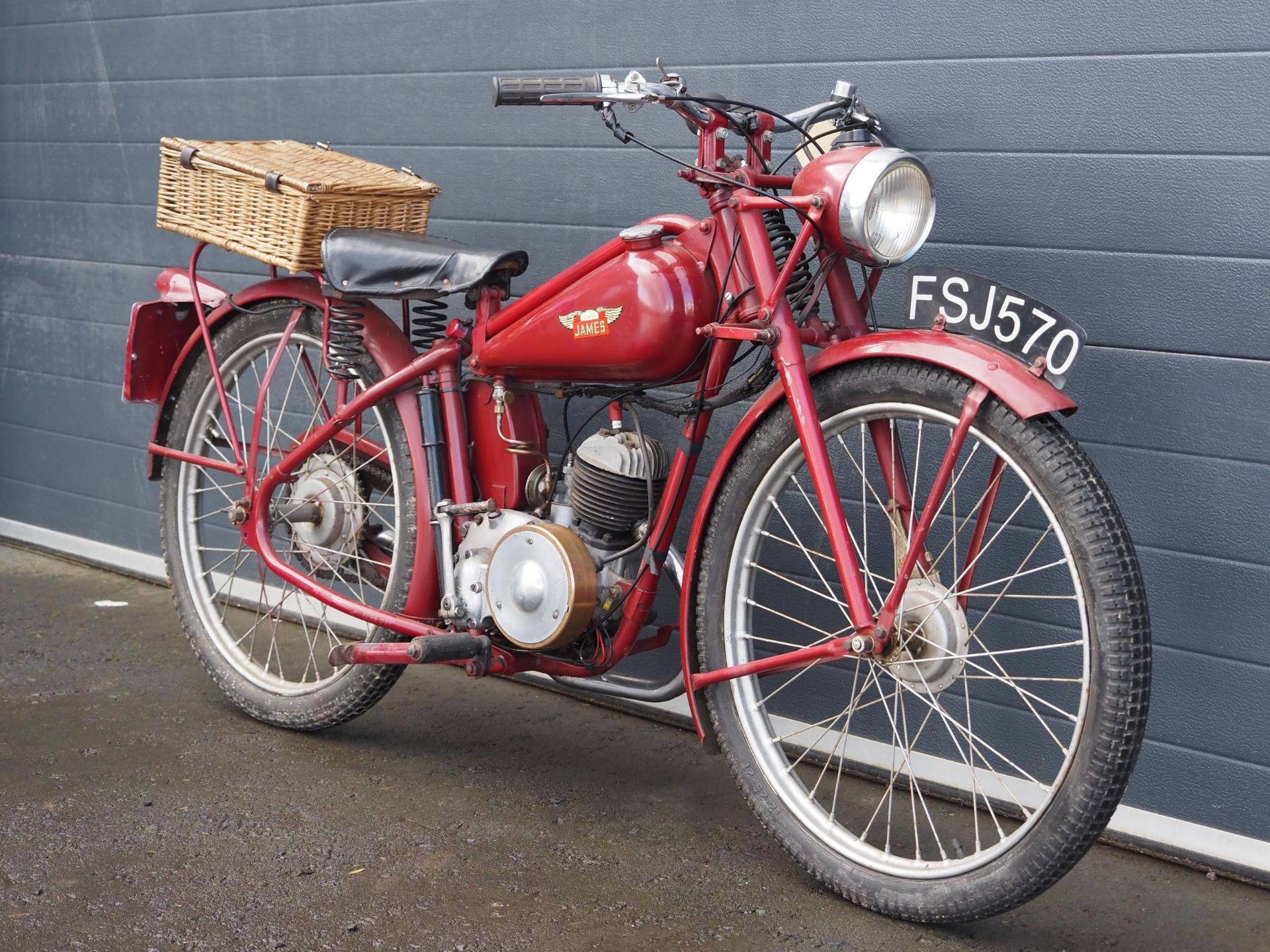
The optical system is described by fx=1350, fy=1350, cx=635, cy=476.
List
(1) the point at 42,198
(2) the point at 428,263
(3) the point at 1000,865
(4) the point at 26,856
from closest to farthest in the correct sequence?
1. (3) the point at 1000,865
2. (4) the point at 26,856
3. (2) the point at 428,263
4. (1) the point at 42,198

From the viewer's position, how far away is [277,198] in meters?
3.00

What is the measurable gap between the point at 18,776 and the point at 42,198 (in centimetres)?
260

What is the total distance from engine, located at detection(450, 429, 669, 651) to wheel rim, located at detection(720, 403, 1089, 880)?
0.92 ft

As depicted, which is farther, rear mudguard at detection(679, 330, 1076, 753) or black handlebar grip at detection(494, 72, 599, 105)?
black handlebar grip at detection(494, 72, 599, 105)

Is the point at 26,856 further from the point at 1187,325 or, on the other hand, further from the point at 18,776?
the point at 1187,325

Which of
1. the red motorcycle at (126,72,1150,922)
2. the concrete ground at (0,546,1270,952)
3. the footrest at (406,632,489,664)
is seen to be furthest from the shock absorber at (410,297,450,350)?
the concrete ground at (0,546,1270,952)

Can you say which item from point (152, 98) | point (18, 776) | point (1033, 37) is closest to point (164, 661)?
point (18, 776)

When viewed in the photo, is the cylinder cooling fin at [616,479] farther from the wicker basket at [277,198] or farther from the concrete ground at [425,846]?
the wicker basket at [277,198]

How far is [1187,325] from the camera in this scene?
268cm

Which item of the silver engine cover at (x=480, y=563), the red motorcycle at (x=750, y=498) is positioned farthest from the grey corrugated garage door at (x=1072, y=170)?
the silver engine cover at (x=480, y=563)

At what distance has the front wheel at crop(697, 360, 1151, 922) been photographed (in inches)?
86.2

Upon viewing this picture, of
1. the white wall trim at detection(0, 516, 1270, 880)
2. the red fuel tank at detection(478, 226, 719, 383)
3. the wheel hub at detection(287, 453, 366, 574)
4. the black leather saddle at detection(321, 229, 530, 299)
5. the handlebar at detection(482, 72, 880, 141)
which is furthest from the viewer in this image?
the wheel hub at detection(287, 453, 366, 574)

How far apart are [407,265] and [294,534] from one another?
81 cm

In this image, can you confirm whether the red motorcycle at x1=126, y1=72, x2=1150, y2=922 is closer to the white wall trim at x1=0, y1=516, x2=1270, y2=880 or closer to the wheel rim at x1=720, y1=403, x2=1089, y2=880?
the wheel rim at x1=720, y1=403, x2=1089, y2=880
